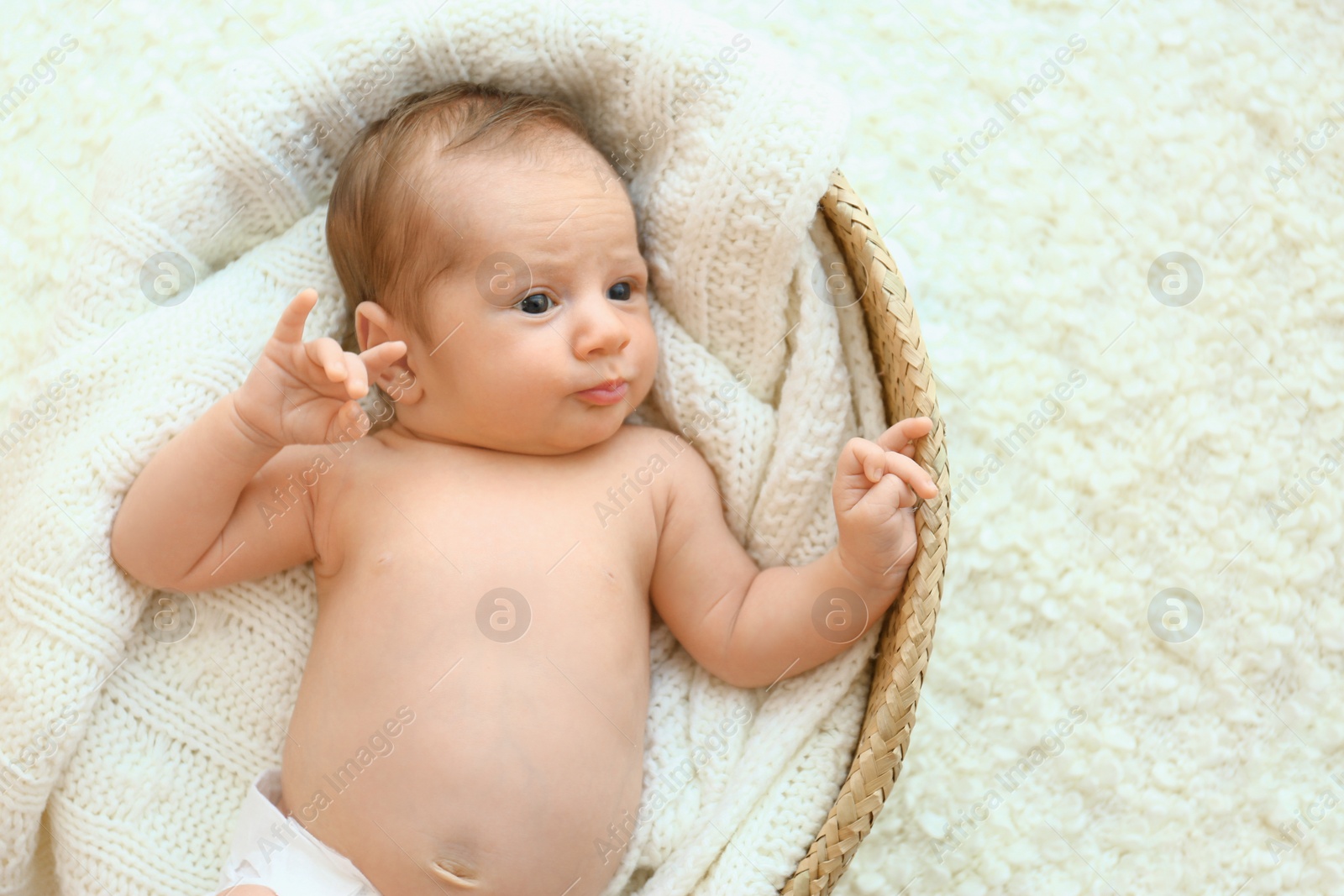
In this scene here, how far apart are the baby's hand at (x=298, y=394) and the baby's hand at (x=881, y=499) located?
20.2 inches

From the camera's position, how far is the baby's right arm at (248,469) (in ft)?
3.99

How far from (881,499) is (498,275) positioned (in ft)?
1.69

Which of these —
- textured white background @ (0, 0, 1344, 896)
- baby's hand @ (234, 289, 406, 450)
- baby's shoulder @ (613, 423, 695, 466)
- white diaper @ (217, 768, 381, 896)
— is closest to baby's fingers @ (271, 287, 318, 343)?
baby's hand @ (234, 289, 406, 450)

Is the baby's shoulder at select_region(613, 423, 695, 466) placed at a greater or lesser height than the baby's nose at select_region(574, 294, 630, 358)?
lesser

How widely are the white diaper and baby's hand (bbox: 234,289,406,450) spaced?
0.44m

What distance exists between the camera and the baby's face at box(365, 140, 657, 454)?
1323 millimetres

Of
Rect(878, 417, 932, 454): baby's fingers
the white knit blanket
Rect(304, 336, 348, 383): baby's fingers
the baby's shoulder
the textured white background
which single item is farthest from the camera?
the textured white background

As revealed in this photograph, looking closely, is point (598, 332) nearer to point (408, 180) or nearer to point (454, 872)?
point (408, 180)

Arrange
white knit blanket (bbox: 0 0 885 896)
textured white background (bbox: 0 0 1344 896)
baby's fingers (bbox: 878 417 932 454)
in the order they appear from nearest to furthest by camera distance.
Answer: baby's fingers (bbox: 878 417 932 454)
white knit blanket (bbox: 0 0 885 896)
textured white background (bbox: 0 0 1344 896)

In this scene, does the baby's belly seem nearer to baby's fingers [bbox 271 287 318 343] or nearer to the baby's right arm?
the baby's right arm

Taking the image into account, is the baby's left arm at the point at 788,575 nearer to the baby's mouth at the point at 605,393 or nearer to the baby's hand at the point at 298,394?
the baby's mouth at the point at 605,393

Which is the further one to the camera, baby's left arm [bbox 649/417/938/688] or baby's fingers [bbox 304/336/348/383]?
baby's left arm [bbox 649/417/938/688]

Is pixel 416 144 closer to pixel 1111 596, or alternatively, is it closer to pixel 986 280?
pixel 986 280

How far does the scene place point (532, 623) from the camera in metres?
1.31
